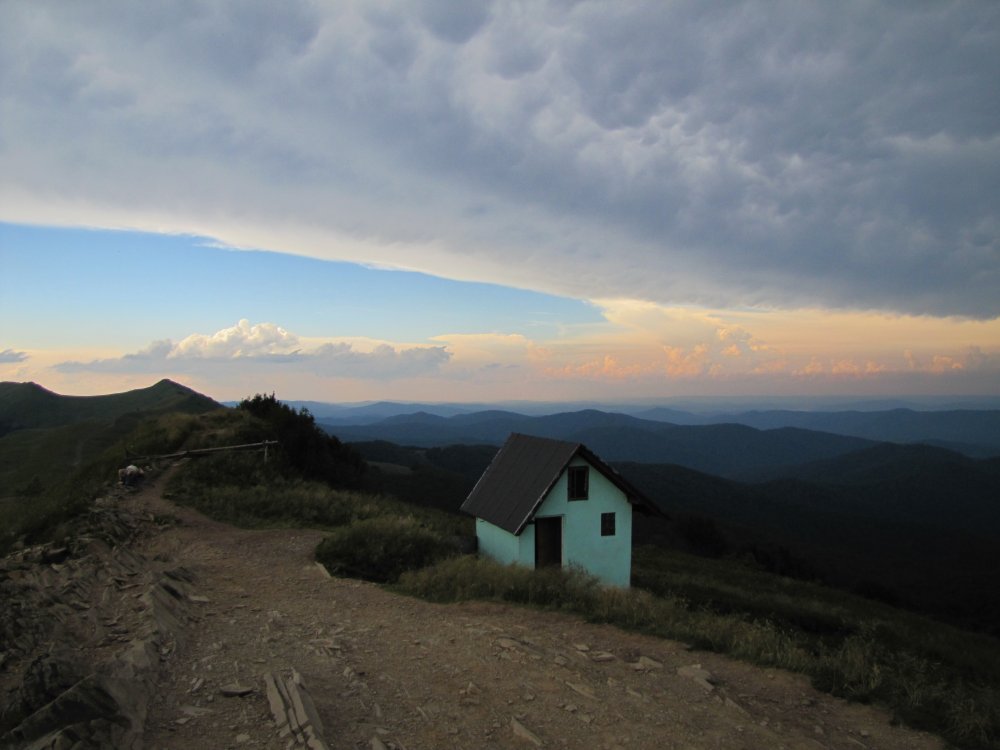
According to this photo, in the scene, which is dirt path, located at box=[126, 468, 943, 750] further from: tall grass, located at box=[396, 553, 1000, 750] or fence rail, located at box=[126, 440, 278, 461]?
fence rail, located at box=[126, 440, 278, 461]

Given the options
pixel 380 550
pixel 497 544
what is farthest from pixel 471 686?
pixel 497 544

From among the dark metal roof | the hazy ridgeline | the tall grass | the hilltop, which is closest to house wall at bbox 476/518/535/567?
the dark metal roof

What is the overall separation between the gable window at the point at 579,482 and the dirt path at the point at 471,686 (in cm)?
1017

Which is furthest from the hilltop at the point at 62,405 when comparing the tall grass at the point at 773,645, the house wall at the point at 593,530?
the tall grass at the point at 773,645

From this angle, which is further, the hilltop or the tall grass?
the hilltop

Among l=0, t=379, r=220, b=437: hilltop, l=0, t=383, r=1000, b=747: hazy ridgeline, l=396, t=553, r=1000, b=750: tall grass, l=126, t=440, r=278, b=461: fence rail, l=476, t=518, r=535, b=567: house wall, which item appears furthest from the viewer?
l=0, t=379, r=220, b=437: hilltop

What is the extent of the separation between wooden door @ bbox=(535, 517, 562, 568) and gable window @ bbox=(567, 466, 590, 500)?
1.10 meters

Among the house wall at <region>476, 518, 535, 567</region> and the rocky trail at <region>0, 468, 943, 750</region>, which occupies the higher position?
the rocky trail at <region>0, 468, 943, 750</region>

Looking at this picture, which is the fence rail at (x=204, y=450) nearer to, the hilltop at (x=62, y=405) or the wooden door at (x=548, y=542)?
the wooden door at (x=548, y=542)

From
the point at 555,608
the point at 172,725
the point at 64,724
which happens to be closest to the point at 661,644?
the point at 555,608

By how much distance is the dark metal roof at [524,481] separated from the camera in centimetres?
2108

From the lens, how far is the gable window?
21781 mm

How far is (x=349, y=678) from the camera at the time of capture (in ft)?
26.1

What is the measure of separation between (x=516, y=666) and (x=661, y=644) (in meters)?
2.97
